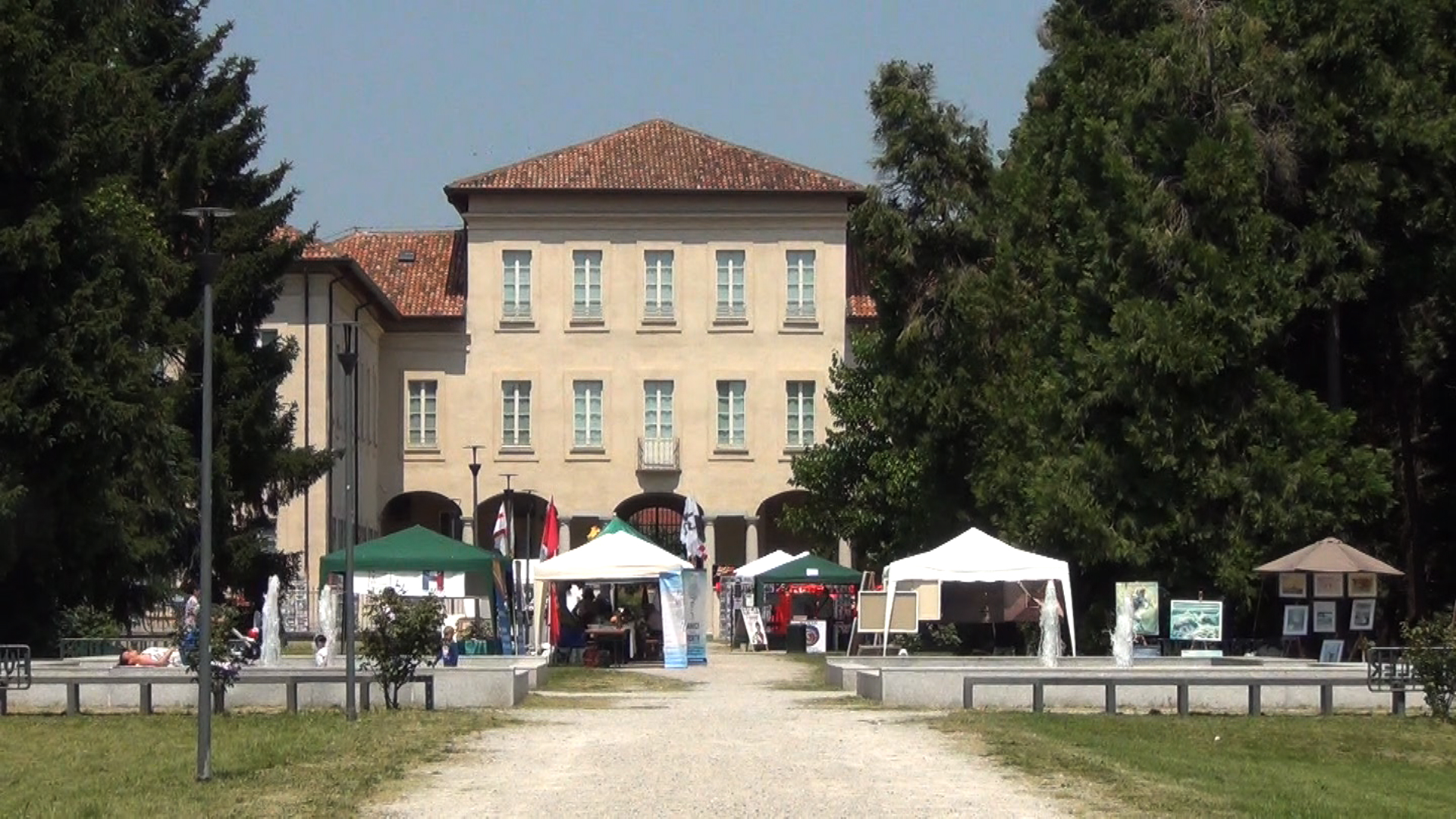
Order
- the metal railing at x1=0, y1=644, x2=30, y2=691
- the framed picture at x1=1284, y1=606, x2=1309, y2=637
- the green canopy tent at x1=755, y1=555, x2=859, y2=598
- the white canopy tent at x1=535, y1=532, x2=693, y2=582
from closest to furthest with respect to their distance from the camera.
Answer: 1. the metal railing at x1=0, y1=644, x2=30, y2=691
2. the framed picture at x1=1284, y1=606, x2=1309, y2=637
3. the white canopy tent at x1=535, y1=532, x2=693, y2=582
4. the green canopy tent at x1=755, y1=555, x2=859, y2=598

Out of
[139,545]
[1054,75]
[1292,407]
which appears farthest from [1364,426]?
[139,545]

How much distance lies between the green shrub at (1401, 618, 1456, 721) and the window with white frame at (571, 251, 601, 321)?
47167 mm

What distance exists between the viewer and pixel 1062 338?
41.5 meters

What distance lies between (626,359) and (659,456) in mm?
3016

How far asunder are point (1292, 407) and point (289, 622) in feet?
91.4

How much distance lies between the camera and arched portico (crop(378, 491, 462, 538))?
71.2 m

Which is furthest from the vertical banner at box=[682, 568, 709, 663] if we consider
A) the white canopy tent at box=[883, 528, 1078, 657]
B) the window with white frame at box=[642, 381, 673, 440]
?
Answer: the window with white frame at box=[642, 381, 673, 440]

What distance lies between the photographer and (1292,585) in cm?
3584

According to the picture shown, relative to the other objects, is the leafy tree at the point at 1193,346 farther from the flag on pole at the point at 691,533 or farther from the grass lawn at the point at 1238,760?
the flag on pole at the point at 691,533


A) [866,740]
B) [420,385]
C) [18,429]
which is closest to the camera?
[866,740]

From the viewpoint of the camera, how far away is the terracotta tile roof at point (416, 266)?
7131 cm

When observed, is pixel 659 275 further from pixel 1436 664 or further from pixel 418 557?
pixel 1436 664

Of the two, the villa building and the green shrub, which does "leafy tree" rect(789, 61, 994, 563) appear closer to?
the villa building

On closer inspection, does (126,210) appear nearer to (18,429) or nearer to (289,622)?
(18,429)
